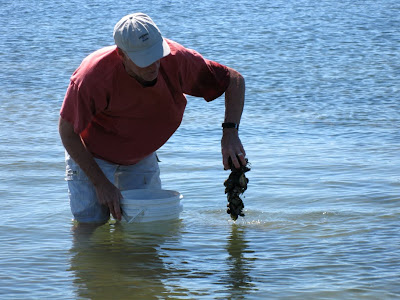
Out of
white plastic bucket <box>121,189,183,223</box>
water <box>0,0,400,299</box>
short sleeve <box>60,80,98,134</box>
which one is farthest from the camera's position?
white plastic bucket <box>121,189,183,223</box>

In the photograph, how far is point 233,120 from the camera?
459cm

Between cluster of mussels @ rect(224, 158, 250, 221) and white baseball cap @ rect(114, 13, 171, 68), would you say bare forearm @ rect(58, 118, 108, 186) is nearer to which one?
white baseball cap @ rect(114, 13, 171, 68)

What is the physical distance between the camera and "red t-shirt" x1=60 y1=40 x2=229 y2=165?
4.14 meters

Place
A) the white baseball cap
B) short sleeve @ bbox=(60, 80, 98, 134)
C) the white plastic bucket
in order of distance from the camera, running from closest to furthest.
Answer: the white baseball cap
short sleeve @ bbox=(60, 80, 98, 134)
the white plastic bucket

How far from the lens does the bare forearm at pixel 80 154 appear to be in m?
4.23

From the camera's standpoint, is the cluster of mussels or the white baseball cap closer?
the white baseball cap

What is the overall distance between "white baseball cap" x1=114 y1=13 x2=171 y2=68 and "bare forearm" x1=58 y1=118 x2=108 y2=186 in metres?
0.55

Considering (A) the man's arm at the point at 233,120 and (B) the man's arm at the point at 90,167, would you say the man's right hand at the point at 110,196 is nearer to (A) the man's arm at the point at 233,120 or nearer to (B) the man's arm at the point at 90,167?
(B) the man's arm at the point at 90,167

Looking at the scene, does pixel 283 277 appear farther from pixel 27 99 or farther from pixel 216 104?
pixel 27 99

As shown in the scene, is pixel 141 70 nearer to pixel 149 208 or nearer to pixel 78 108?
pixel 78 108

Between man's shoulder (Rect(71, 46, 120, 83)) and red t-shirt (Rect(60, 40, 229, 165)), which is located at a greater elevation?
man's shoulder (Rect(71, 46, 120, 83))

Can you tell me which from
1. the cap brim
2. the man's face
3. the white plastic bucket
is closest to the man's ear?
the man's face

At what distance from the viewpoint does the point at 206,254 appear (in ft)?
16.0

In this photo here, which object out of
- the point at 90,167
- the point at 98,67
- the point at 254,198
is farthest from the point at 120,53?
the point at 254,198
